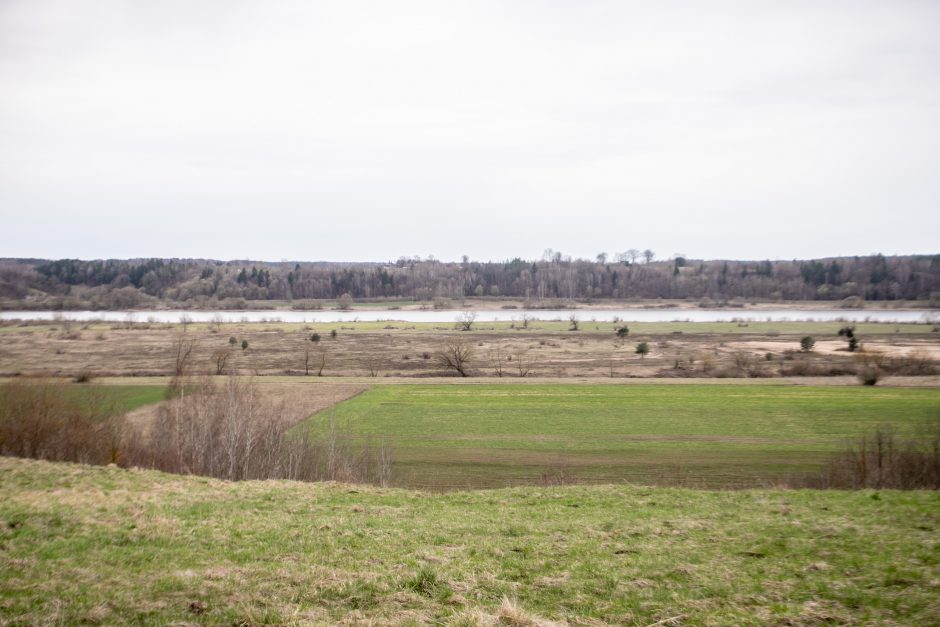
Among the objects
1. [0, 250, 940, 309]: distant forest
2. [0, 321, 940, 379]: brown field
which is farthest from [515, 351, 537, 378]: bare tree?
[0, 250, 940, 309]: distant forest

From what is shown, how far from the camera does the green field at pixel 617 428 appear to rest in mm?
25797

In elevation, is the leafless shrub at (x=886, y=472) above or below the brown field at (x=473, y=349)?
above

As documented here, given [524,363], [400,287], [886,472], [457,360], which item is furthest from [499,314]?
[886,472]

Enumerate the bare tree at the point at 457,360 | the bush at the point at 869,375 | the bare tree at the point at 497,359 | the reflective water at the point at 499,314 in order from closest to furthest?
the bush at the point at 869,375 < the bare tree at the point at 497,359 < the bare tree at the point at 457,360 < the reflective water at the point at 499,314

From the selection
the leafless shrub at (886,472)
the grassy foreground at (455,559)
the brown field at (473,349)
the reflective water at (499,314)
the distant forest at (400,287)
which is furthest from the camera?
the distant forest at (400,287)

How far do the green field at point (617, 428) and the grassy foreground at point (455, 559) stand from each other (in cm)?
1008

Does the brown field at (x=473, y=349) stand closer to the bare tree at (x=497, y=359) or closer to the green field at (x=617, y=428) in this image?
the bare tree at (x=497, y=359)

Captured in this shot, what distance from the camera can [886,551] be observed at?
9414 millimetres

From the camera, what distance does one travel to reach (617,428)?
34531mm

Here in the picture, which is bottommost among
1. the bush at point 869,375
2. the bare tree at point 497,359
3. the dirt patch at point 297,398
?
the dirt patch at point 297,398

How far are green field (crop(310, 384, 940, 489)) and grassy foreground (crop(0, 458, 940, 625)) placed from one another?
10.1m

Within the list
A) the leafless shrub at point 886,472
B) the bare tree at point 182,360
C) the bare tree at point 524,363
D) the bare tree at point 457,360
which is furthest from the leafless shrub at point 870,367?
the bare tree at point 182,360

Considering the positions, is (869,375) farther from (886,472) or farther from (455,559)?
(455,559)

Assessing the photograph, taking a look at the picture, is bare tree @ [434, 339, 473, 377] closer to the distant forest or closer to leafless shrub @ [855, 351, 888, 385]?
leafless shrub @ [855, 351, 888, 385]
